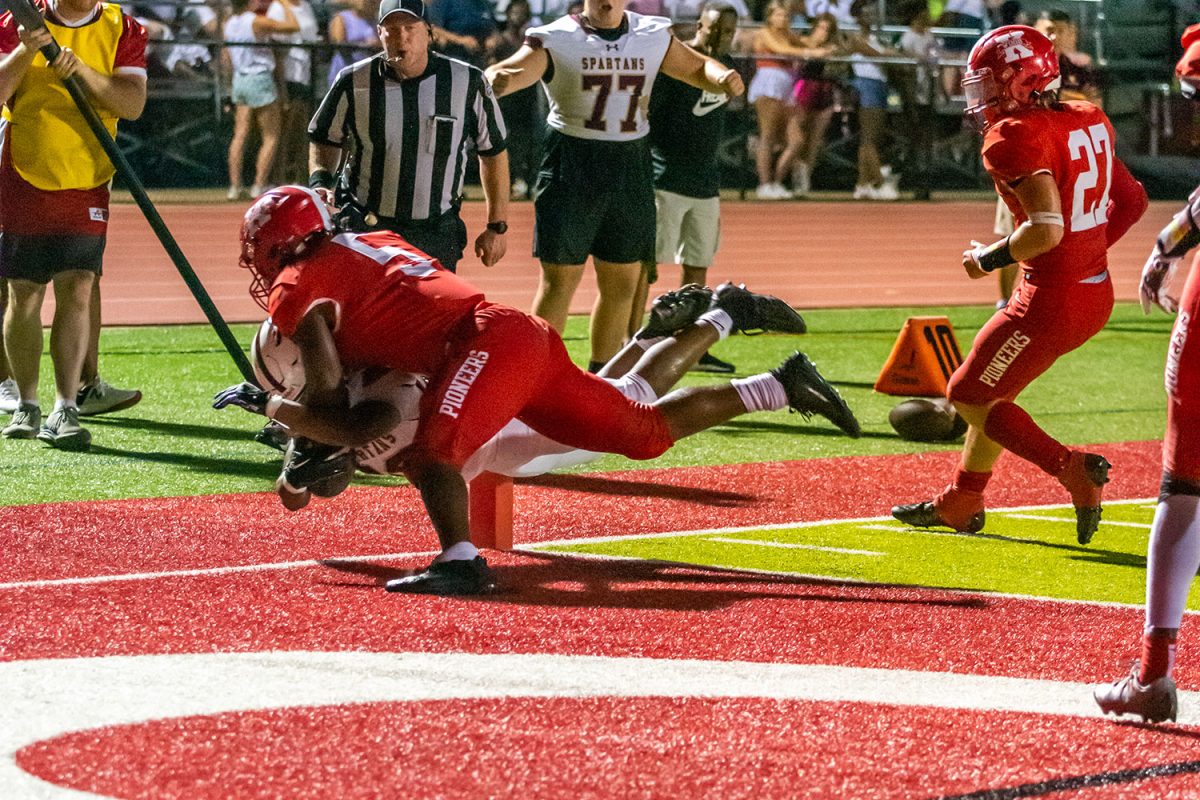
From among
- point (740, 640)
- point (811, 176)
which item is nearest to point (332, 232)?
point (740, 640)

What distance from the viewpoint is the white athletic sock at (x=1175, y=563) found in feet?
14.8

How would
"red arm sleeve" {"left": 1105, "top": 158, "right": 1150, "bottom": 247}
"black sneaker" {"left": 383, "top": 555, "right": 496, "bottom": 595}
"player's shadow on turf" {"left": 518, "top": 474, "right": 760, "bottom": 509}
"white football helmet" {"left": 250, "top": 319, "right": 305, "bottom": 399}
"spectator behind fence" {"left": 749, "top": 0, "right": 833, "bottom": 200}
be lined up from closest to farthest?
1. "black sneaker" {"left": 383, "top": 555, "right": 496, "bottom": 595}
2. "white football helmet" {"left": 250, "top": 319, "right": 305, "bottom": 399}
3. "red arm sleeve" {"left": 1105, "top": 158, "right": 1150, "bottom": 247}
4. "player's shadow on turf" {"left": 518, "top": 474, "right": 760, "bottom": 509}
5. "spectator behind fence" {"left": 749, "top": 0, "right": 833, "bottom": 200}

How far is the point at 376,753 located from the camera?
410 cm

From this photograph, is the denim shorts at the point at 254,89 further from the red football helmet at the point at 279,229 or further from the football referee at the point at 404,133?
the red football helmet at the point at 279,229

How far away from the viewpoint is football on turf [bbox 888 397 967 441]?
908 centimetres

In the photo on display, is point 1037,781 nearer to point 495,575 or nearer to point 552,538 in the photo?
point 495,575

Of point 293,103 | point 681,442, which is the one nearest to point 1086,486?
point 681,442

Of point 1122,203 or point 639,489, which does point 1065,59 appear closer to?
point 1122,203

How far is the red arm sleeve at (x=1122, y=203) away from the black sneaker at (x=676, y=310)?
5.01 feet

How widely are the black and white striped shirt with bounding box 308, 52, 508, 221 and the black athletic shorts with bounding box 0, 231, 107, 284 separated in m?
1.43

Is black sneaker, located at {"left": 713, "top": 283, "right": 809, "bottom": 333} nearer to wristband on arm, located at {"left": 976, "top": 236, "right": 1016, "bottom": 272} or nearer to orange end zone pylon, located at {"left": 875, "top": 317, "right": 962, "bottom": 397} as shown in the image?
wristband on arm, located at {"left": 976, "top": 236, "right": 1016, "bottom": 272}

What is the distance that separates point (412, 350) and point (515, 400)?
14.5 inches

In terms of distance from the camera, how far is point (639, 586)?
5.96m

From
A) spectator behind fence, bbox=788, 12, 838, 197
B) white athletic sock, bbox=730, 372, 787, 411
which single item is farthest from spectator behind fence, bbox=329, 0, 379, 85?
white athletic sock, bbox=730, 372, 787, 411
